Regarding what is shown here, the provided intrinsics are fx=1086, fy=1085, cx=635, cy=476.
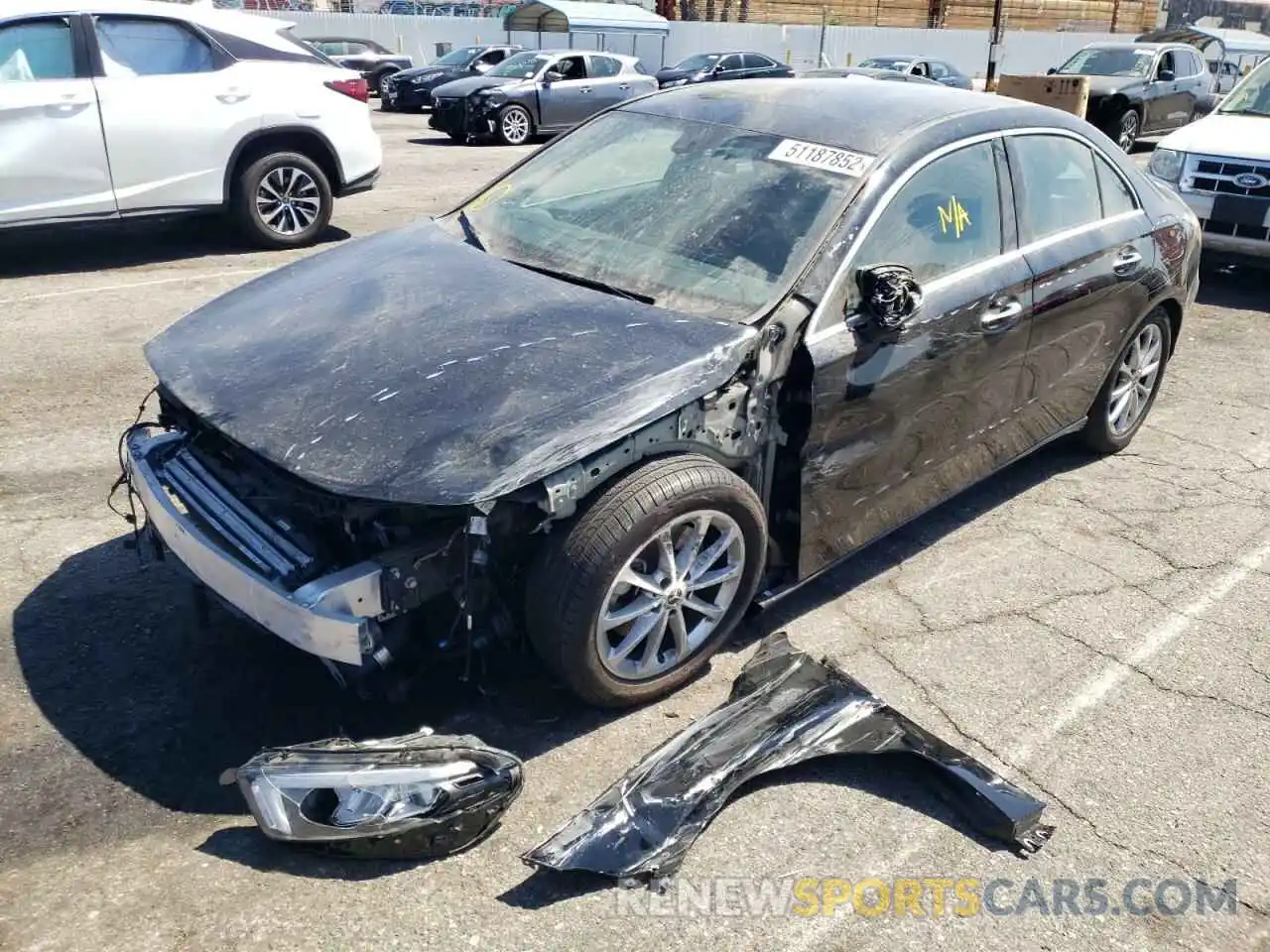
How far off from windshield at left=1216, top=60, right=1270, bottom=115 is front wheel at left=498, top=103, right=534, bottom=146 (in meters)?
10.8

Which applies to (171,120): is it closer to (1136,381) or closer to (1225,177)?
(1136,381)

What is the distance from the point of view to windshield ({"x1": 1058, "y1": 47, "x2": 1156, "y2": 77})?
55.1ft

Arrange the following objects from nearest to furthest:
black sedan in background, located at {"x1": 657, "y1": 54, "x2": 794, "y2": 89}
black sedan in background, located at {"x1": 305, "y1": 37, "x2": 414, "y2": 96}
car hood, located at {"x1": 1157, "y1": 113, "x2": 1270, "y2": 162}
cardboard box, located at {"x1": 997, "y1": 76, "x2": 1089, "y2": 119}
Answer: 1. car hood, located at {"x1": 1157, "y1": 113, "x2": 1270, "y2": 162}
2. cardboard box, located at {"x1": 997, "y1": 76, "x2": 1089, "y2": 119}
3. black sedan in background, located at {"x1": 657, "y1": 54, "x2": 794, "y2": 89}
4. black sedan in background, located at {"x1": 305, "y1": 37, "x2": 414, "y2": 96}

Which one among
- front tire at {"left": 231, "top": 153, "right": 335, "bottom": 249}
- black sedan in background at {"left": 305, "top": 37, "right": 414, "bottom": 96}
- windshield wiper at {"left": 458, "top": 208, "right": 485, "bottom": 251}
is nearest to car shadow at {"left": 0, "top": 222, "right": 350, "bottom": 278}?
front tire at {"left": 231, "top": 153, "right": 335, "bottom": 249}

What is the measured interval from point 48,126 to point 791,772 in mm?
7106

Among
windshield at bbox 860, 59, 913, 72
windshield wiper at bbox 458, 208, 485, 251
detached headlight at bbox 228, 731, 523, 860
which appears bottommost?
detached headlight at bbox 228, 731, 523, 860

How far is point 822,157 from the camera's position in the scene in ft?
12.7

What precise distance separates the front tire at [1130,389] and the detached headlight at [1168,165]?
3829 millimetres

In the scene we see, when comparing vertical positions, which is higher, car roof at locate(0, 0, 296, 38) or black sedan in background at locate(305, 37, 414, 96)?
car roof at locate(0, 0, 296, 38)

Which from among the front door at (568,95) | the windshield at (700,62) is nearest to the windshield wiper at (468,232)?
the front door at (568,95)

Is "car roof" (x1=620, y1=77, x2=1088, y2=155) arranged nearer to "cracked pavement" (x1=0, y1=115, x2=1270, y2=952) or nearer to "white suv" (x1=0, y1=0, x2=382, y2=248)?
"cracked pavement" (x1=0, y1=115, x2=1270, y2=952)

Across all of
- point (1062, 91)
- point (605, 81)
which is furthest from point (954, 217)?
point (605, 81)

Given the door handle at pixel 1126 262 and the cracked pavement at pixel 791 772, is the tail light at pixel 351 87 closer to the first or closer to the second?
the cracked pavement at pixel 791 772

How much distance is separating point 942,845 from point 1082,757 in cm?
67
